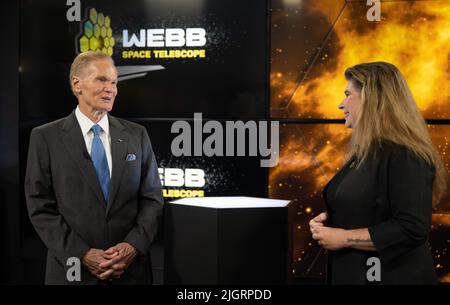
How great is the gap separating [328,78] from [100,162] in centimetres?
202

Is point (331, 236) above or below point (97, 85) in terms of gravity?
below

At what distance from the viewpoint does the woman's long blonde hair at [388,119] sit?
2.04 metres

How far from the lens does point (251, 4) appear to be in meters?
3.92

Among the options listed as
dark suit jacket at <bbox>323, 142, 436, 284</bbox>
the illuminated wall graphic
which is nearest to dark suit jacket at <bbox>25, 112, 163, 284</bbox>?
dark suit jacket at <bbox>323, 142, 436, 284</bbox>

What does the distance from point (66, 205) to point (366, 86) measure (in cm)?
128

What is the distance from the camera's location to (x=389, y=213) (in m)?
2.04

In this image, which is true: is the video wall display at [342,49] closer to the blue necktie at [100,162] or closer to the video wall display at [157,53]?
the video wall display at [157,53]

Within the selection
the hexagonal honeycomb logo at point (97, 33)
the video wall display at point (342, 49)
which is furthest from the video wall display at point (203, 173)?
the hexagonal honeycomb logo at point (97, 33)

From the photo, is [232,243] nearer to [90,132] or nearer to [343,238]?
[343,238]

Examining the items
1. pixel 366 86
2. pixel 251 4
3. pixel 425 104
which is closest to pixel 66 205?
pixel 366 86

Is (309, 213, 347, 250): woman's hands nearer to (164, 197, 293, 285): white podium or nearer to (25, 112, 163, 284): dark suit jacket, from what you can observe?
(164, 197, 293, 285): white podium

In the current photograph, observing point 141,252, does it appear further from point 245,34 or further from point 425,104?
point 425,104

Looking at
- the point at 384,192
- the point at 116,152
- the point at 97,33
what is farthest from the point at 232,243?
the point at 97,33

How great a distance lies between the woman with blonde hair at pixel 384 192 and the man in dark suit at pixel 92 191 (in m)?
0.79
